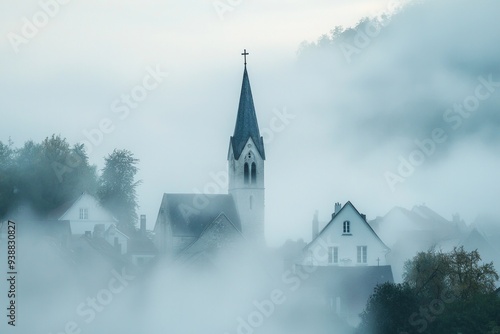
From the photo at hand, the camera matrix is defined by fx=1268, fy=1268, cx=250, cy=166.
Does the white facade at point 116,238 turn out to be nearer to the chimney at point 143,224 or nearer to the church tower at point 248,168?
the chimney at point 143,224

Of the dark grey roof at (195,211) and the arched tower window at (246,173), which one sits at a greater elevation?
the arched tower window at (246,173)

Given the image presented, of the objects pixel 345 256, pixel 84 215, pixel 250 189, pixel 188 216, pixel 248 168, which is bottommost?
pixel 345 256

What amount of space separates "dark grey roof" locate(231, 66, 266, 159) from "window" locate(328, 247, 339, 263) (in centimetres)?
1572

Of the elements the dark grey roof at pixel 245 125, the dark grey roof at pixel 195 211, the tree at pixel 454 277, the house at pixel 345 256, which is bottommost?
the tree at pixel 454 277

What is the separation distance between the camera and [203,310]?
306 feet

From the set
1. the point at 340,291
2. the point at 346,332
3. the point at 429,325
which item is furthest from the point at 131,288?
the point at 429,325

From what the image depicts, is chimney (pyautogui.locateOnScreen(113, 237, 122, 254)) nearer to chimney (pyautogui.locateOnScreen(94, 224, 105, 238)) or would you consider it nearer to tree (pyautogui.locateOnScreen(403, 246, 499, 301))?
chimney (pyautogui.locateOnScreen(94, 224, 105, 238))

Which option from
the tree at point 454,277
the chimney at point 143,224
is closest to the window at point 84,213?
the chimney at point 143,224

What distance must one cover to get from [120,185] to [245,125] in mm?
36556

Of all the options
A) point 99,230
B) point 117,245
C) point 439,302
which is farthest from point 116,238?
point 439,302

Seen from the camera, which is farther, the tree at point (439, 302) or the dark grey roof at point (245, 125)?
the dark grey roof at point (245, 125)

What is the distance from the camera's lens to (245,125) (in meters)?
111

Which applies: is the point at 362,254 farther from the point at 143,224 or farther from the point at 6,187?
the point at 143,224

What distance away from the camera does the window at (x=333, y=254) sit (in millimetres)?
98500
